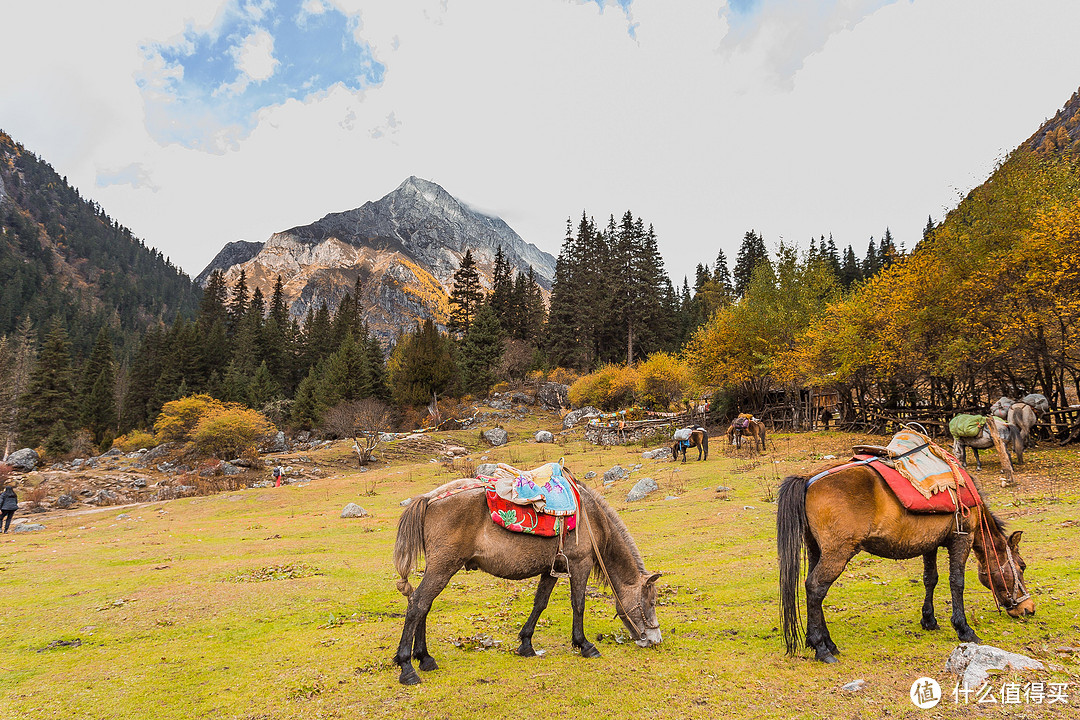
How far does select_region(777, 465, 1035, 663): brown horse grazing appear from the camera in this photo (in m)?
5.02

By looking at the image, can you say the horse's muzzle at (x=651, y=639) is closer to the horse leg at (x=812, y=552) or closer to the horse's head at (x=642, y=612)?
the horse's head at (x=642, y=612)

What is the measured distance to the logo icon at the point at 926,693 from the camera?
3.94m

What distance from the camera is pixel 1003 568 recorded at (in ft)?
17.4

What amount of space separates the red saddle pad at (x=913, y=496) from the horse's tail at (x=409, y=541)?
5006mm

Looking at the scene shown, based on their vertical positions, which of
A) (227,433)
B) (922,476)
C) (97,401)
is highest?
(97,401)

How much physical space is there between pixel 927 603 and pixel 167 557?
14415 millimetres

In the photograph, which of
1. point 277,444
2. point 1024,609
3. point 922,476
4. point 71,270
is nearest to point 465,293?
point 277,444

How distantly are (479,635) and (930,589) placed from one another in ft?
17.4

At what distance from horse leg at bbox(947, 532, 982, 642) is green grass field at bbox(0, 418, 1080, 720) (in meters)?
0.19

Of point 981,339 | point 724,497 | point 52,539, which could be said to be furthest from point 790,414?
point 52,539

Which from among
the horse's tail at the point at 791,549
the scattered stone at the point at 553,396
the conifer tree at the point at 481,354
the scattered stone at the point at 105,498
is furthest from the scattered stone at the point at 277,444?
the horse's tail at the point at 791,549

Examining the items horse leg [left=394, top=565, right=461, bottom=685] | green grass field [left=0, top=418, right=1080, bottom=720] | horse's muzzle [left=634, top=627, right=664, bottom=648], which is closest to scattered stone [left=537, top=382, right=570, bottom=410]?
green grass field [left=0, top=418, right=1080, bottom=720]

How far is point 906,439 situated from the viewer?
5.71 m

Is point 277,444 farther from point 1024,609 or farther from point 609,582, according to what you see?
point 1024,609
